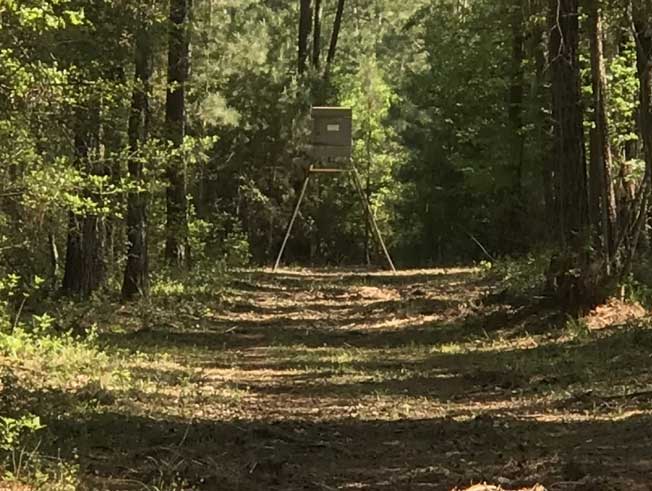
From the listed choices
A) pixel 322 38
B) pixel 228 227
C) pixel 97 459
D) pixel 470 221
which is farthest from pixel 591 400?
pixel 322 38

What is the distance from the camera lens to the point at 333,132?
2830 centimetres

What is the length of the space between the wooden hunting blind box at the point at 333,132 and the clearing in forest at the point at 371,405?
12459mm

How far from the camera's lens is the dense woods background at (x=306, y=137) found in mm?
10772

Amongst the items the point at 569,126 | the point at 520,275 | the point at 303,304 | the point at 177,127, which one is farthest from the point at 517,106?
the point at 569,126

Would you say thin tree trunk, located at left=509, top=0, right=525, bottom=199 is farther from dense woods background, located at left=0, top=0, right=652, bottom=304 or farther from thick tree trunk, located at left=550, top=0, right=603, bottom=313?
thick tree trunk, located at left=550, top=0, right=603, bottom=313

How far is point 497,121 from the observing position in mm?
28891

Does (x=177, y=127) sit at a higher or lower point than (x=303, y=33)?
lower

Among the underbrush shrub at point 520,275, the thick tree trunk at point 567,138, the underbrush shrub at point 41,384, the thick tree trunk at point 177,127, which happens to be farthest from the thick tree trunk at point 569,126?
the underbrush shrub at point 41,384

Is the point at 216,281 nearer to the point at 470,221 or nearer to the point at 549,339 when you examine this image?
→ the point at 549,339

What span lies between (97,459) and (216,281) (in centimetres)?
1494

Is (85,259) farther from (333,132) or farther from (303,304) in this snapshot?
(333,132)

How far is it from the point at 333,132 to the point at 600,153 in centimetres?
1431

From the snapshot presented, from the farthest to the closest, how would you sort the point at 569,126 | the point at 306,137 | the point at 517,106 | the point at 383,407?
1. the point at 306,137
2. the point at 517,106
3. the point at 569,126
4. the point at 383,407

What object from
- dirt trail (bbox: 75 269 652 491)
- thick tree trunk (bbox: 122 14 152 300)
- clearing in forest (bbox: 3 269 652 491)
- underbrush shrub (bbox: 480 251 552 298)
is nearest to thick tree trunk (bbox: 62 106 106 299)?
thick tree trunk (bbox: 122 14 152 300)
